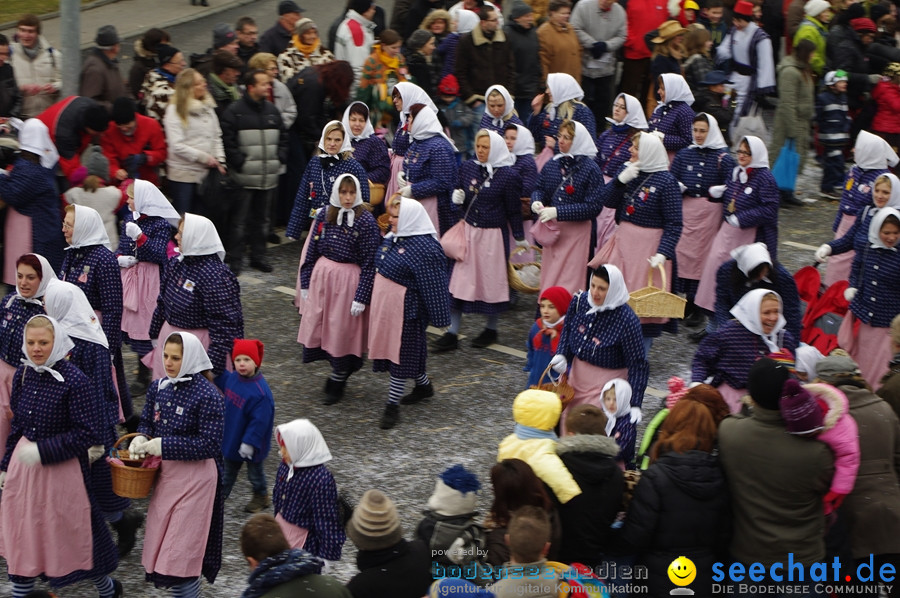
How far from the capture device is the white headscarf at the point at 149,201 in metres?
9.64

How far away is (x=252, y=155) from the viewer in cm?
1232

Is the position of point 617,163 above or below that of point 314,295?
above

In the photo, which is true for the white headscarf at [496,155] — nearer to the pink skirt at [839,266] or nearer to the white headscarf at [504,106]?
the white headscarf at [504,106]

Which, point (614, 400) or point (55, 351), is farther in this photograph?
point (614, 400)

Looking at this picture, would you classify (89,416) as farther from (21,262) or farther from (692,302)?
(692,302)

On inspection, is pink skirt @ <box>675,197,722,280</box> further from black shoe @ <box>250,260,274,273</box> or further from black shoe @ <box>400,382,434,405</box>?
black shoe @ <box>250,260,274,273</box>

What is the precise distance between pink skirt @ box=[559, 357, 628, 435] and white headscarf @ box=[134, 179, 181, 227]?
3.58 metres

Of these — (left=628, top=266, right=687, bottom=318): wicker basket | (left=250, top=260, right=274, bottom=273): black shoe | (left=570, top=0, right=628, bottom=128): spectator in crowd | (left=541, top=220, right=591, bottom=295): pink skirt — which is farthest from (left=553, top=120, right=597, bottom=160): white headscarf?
(left=570, top=0, right=628, bottom=128): spectator in crowd

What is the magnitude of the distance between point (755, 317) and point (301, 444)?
3105 millimetres

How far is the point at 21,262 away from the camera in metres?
7.86

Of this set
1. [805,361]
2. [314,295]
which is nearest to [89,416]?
[314,295]

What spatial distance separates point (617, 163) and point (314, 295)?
11.4ft

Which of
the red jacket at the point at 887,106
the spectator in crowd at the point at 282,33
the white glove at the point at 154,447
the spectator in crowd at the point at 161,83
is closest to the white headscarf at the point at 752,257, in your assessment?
the white glove at the point at 154,447

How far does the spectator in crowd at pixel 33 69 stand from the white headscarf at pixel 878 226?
7993mm
